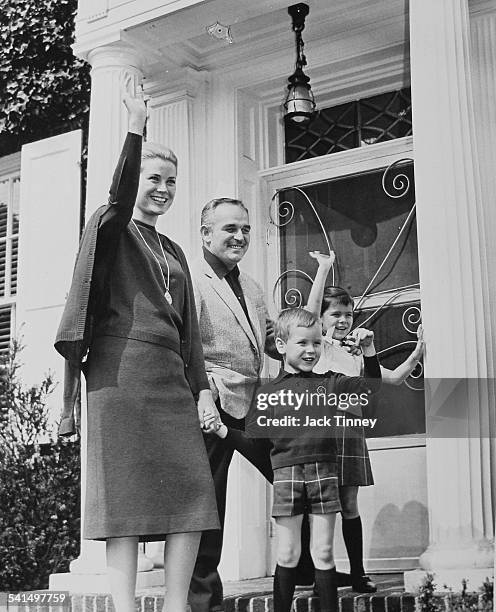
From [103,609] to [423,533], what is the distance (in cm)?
118

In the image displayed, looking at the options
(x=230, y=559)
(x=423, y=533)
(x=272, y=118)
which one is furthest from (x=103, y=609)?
(x=272, y=118)

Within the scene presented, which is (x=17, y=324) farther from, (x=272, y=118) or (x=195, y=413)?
(x=195, y=413)

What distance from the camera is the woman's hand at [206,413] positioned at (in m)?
2.76

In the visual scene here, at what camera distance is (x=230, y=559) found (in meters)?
3.77

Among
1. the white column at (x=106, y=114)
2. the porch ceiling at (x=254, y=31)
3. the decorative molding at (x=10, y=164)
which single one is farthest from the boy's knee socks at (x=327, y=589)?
the decorative molding at (x=10, y=164)

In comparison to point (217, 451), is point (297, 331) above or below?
above

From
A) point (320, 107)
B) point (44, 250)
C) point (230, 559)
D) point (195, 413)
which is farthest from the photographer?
point (44, 250)

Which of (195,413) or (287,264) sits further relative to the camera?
(287,264)

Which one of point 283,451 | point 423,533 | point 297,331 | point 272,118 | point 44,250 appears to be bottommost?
point 423,533

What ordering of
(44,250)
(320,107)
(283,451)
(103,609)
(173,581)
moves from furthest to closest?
(44,250)
(320,107)
(103,609)
(283,451)
(173,581)

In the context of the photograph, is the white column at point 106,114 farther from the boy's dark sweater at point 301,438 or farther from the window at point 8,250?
the boy's dark sweater at point 301,438

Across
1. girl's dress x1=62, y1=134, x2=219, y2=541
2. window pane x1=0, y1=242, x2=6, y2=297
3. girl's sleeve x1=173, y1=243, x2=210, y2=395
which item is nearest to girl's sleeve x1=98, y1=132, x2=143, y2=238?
girl's dress x1=62, y1=134, x2=219, y2=541

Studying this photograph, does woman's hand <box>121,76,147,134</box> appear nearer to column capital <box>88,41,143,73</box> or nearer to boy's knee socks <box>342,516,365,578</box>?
column capital <box>88,41,143,73</box>

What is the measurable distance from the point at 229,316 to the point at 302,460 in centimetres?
62
